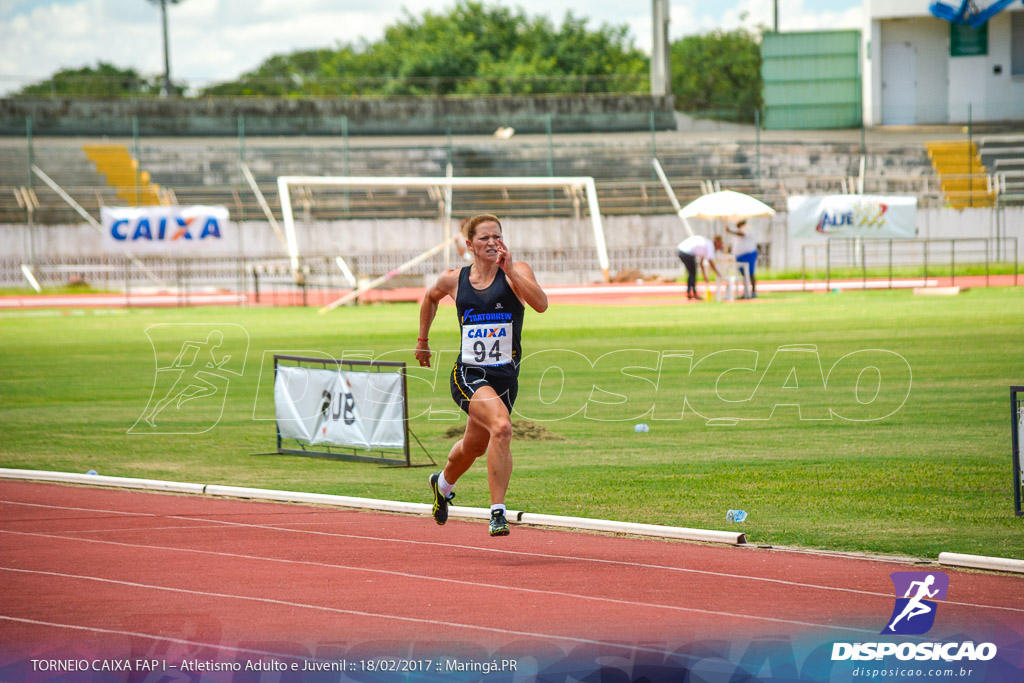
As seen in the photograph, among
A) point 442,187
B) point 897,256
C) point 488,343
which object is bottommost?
point 897,256

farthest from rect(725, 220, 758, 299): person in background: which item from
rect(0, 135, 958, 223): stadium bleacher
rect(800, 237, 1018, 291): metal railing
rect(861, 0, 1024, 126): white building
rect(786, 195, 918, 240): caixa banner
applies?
rect(861, 0, 1024, 126): white building

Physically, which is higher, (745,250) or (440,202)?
(440,202)

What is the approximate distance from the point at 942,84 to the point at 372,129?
28726 mm

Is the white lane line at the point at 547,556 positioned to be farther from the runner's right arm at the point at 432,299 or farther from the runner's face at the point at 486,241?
the runner's face at the point at 486,241

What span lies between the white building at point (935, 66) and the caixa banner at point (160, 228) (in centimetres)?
3452

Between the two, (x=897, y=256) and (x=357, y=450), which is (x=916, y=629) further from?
(x=897, y=256)

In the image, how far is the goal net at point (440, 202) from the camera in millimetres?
40781

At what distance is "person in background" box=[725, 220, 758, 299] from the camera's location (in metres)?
28.7

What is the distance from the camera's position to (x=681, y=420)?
12891 millimetres

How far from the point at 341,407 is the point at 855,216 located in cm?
2894

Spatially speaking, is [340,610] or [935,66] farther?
[935,66]

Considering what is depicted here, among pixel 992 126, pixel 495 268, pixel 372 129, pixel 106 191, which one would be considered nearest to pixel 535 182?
pixel 106 191

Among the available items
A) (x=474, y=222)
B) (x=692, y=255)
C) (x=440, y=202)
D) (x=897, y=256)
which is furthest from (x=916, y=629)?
(x=440, y=202)

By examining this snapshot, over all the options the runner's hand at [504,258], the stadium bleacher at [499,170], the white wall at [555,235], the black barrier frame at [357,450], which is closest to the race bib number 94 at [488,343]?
the runner's hand at [504,258]
